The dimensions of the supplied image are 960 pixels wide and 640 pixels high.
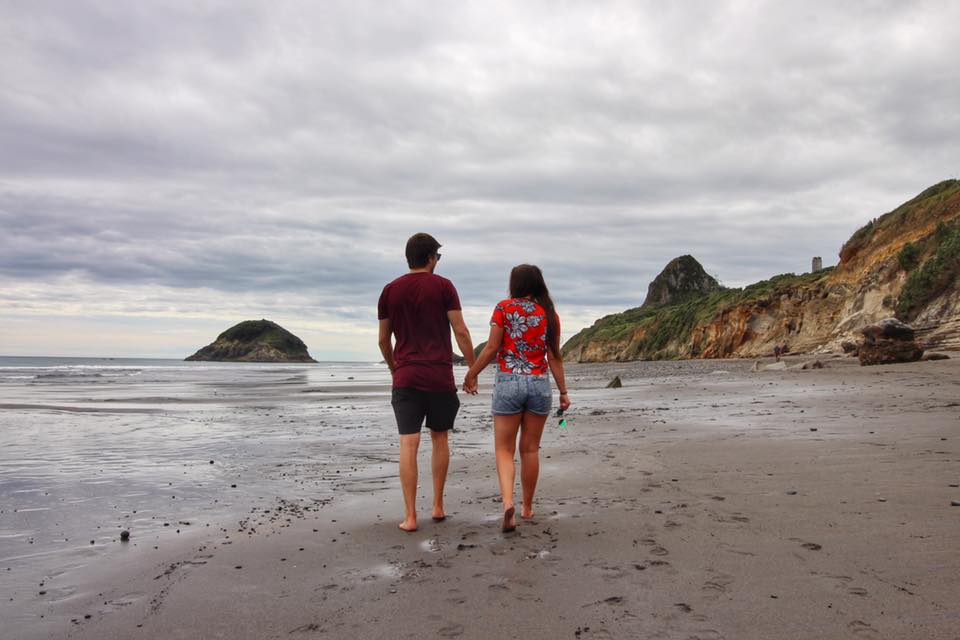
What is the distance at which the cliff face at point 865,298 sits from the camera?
930 inches

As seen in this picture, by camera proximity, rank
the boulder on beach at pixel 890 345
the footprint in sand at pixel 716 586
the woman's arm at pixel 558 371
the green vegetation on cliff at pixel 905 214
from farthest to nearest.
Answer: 1. the green vegetation on cliff at pixel 905 214
2. the boulder on beach at pixel 890 345
3. the woman's arm at pixel 558 371
4. the footprint in sand at pixel 716 586

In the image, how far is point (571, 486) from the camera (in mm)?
6035

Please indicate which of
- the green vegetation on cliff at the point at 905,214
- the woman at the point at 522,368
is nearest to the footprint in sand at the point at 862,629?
the woman at the point at 522,368

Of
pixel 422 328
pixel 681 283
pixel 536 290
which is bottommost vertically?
pixel 422 328

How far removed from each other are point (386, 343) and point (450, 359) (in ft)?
1.98

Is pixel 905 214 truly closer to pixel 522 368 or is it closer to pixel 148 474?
pixel 522 368

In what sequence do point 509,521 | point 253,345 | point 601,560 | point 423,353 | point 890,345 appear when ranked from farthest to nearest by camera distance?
point 253,345
point 890,345
point 423,353
point 509,521
point 601,560

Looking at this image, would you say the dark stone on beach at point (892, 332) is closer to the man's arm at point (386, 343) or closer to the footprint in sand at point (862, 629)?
the man's arm at point (386, 343)

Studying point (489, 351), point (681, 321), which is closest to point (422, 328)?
point (489, 351)

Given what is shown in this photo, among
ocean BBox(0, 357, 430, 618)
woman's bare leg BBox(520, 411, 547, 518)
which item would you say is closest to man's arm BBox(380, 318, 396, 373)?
woman's bare leg BBox(520, 411, 547, 518)

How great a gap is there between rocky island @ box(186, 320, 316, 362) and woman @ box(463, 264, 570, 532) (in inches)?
5199

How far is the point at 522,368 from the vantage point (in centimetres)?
493

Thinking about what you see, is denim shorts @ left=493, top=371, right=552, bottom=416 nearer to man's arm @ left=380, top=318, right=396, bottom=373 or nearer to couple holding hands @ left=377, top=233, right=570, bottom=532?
couple holding hands @ left=377, top=233, right=570, bottom=532

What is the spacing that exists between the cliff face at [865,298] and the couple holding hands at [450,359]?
1995 cm
